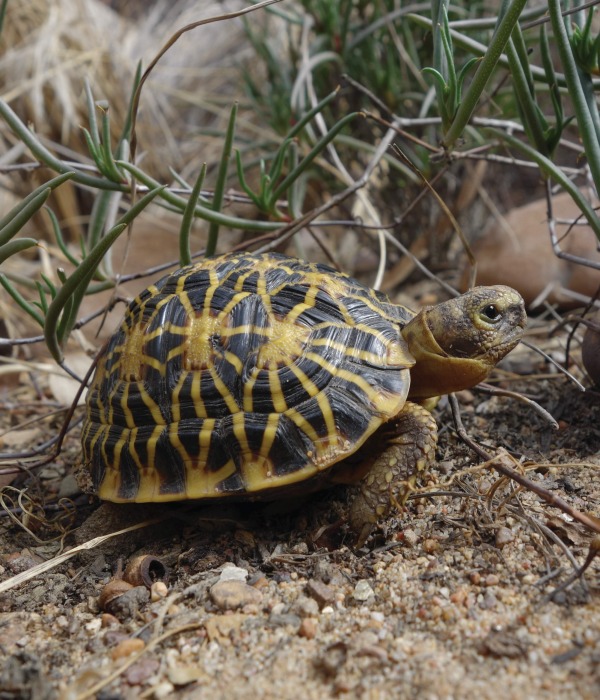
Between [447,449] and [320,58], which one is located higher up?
[320,58]

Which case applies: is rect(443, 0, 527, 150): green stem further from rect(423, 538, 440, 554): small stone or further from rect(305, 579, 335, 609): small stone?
rect(305, 579, 335, 609): small stone

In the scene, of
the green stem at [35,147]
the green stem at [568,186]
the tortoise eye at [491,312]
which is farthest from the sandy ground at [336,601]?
the green stem at [35,147]

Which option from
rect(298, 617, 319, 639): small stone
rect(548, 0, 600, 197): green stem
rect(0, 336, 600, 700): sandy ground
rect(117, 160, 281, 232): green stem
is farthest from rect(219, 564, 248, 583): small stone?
rect(548, 0, 600, 197): green stem

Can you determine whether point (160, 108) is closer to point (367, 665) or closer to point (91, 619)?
point (91, 619)

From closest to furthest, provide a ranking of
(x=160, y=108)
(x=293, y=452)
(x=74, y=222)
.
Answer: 1. (x=293, y=452)
2. (x=74, y=222)
3. (x=160, y=108)

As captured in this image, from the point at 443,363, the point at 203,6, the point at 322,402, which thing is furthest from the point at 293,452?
the point at 203,6

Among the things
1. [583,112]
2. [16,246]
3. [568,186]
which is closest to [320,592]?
[16,246]

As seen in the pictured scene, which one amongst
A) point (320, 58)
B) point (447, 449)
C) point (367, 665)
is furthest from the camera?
point (320, 58)

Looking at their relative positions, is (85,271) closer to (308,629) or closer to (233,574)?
(233,574)
